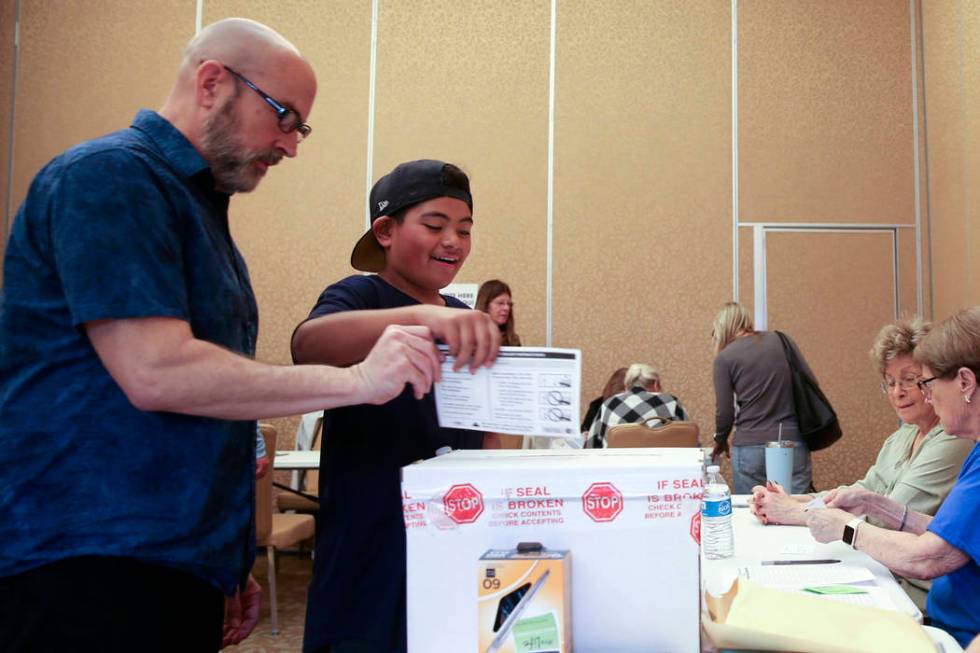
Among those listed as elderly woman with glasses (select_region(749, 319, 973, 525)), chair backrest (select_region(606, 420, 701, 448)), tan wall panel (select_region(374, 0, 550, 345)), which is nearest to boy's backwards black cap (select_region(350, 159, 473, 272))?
elderly woman with glasses (select_region(749, 319, 973, 525))

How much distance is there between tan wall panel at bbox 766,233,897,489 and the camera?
593 cm

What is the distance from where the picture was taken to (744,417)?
4359mm

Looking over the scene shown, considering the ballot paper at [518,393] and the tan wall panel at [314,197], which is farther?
the tan wall panel at [314,197]

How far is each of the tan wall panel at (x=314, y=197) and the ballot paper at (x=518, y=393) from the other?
→ 5103 mm

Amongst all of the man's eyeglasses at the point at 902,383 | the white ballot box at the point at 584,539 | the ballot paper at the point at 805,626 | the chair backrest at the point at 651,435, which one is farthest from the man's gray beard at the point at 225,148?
the chair backrest at the point at 651,435

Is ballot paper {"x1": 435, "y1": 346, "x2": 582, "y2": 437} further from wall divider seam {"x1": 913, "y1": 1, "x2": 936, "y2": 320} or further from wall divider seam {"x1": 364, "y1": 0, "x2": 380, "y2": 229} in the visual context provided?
wall divider seam {"x1": 913, "y1": 1, "x2": 936, "y2": 320}

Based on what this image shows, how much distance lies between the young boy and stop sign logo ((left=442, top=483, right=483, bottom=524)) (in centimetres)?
16

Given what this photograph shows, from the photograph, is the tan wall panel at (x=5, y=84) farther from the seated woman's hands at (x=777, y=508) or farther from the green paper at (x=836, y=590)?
the green paper at (x=836, y=590)

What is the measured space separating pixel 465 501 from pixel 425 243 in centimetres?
51

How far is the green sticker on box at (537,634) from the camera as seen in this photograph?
3.19ft

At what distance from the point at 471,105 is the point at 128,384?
18.0 feet

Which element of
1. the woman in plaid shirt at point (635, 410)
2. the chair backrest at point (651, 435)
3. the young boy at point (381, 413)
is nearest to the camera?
the young boy at point (381, 413)

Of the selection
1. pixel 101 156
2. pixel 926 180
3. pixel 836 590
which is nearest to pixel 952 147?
pixel 926 180

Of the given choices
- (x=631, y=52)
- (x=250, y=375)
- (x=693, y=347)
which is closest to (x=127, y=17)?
(x=631, y=52)
